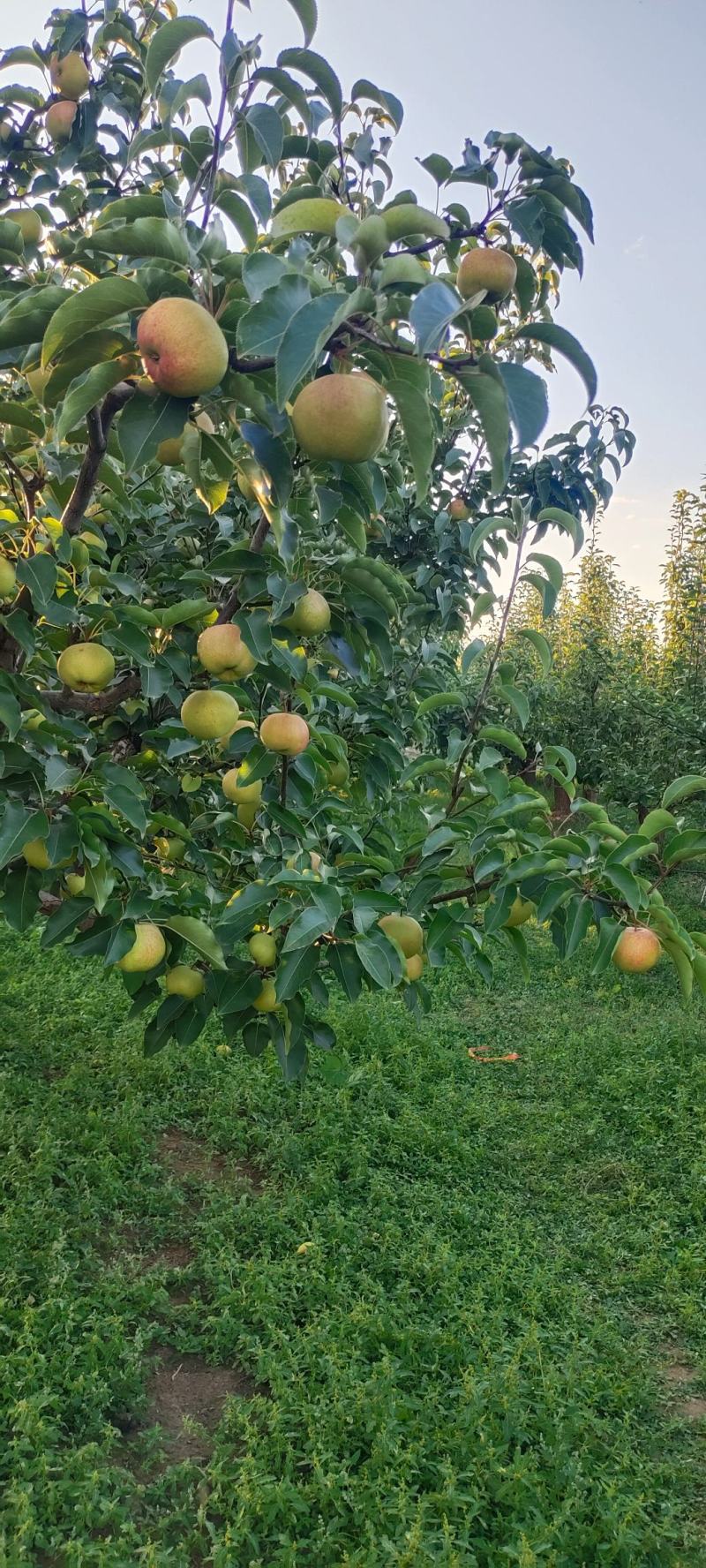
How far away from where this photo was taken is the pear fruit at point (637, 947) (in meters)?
1.74

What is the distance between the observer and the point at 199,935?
1.76 m

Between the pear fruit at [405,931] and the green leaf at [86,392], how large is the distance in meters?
1.14

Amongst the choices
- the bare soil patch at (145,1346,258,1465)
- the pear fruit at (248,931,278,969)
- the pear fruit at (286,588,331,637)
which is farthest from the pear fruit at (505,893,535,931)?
the bare soil patch at (145,1346,258,1465)

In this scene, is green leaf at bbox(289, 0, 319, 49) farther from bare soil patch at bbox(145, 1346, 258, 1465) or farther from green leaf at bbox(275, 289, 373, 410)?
bare soil patch at bbox(145, 1346, 258, 1465)

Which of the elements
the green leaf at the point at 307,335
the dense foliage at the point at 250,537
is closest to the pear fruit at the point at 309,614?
the dense foliage at the point at 250,537

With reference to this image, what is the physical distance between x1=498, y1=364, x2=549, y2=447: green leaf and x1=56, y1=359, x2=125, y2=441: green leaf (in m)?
0.41

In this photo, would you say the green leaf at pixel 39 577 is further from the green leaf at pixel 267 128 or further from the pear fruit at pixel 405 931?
the pear fruit at pixel 405 931

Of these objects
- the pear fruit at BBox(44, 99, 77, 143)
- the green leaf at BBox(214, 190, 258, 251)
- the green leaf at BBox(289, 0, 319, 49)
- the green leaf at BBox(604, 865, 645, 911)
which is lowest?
the green leaf at BBox(604, 865, 645, 911)

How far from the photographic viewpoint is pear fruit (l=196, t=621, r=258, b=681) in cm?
161

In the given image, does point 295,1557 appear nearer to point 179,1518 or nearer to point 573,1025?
point 179,1518

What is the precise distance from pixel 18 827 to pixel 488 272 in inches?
40.8

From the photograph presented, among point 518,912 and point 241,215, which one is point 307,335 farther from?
point 518,912

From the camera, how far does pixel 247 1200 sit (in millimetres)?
3207

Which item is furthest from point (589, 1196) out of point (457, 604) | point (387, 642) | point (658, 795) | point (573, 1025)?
point (658, 795)
